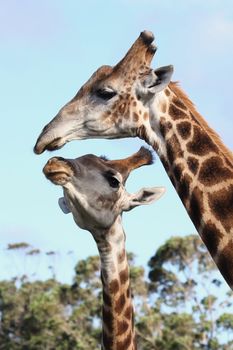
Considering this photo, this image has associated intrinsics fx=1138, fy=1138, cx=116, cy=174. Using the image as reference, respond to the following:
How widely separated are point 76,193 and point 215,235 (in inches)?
104

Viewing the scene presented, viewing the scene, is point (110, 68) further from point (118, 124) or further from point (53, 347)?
point (53, 347)

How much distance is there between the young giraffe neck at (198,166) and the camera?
7.70m

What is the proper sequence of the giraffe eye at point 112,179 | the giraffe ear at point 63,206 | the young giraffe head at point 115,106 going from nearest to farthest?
the young giraffe head at point 115,106 < the giraffe eye at point 112,179 < the giraffe ear at point 63,206

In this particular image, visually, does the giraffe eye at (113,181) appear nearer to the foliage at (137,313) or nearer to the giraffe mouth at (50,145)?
the giraffe mouth at (50,145)

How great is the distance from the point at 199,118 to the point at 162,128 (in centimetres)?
28

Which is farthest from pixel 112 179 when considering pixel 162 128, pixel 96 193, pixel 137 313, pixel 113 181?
pixel 137 313

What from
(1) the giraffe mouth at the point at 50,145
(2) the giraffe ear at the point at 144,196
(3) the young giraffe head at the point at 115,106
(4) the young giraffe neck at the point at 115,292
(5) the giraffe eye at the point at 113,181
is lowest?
(4) the young giraffe neck at the point at 115,292

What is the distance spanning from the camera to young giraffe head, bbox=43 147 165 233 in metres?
10.1

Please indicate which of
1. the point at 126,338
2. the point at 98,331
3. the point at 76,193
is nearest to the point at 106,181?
the point at 76,193

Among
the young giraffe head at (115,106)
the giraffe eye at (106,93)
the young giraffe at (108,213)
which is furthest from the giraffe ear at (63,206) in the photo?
the giraffe eye at (106,93)

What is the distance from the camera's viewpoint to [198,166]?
26.1ft

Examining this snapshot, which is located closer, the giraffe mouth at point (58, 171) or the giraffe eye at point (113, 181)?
the giraffe mouth at point (58, 171)

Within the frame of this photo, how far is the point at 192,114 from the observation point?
8.29m

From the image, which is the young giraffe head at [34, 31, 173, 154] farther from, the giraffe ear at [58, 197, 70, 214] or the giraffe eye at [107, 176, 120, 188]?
the giraffe ear at [58, 197, 70, 214]
